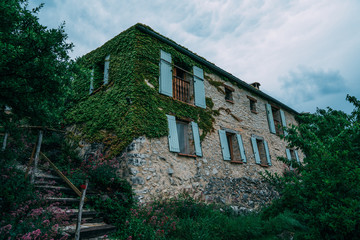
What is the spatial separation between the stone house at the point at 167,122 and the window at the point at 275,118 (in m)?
2.05

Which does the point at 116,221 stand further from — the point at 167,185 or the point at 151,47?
the point at 151,47

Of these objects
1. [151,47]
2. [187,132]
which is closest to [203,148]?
[187,132]

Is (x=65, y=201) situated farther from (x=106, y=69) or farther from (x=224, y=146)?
(x=224, y=146)

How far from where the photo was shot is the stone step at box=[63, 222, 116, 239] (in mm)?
3899

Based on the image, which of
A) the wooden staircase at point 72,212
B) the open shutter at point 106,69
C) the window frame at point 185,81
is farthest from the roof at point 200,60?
the wooden staircase at point 72,212

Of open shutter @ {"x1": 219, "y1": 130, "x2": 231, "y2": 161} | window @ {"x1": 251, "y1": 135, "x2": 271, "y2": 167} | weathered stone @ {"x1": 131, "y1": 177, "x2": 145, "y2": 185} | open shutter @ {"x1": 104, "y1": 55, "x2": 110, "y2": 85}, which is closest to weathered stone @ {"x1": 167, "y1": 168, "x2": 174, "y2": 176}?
weathered stone @ {"x1": 131, "y1": 177, "x2": 145, "y2": 185}

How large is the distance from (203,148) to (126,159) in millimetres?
2959

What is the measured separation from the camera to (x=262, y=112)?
40.2 feet

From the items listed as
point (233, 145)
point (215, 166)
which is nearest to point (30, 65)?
point (215, 166)

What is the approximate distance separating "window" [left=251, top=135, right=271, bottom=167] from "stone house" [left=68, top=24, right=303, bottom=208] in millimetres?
64

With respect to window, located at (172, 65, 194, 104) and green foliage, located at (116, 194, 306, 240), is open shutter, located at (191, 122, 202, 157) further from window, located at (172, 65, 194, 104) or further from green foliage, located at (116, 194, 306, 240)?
green foliage, located at (116, 194, 306, 240)

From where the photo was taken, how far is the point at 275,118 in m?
13.7

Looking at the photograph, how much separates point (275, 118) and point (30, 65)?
1284cm

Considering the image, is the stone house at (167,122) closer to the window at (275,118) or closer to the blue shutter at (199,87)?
the blue shutter at (199,87)
